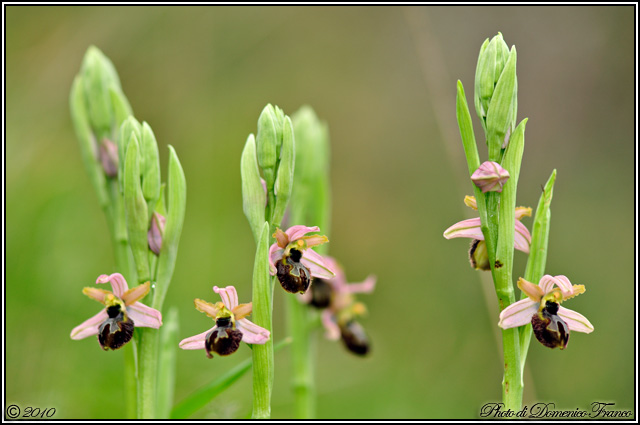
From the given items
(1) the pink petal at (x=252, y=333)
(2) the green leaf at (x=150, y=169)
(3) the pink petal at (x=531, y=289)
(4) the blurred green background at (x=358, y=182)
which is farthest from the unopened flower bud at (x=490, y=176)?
(4) the blurred green background at (x=358, y=182)

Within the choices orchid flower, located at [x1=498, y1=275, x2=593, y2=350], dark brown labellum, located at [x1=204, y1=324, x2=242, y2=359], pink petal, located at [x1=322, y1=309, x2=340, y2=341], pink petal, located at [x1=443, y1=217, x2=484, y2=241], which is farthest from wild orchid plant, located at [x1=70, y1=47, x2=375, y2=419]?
pink petal, located at [x1=322, y1=309, x2=340, y2=341]

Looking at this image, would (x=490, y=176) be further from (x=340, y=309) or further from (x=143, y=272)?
(x=340, y=309)

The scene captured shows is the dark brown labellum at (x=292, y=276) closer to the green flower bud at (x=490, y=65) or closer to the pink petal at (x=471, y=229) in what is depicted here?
the pink petal at (x=471, y=229)

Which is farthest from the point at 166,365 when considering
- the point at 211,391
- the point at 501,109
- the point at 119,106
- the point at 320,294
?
the point at 501,109

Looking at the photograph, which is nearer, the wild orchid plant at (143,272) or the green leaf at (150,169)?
the wild orchid plant at (143,272)

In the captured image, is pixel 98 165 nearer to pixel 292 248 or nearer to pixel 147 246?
pixel 147 246

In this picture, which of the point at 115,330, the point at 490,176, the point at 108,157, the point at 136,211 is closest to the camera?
the point at 490,176

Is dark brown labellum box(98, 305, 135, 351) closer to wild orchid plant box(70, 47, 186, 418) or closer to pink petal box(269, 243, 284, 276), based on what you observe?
wild orchid plant box(70, 47, 186, 418)
